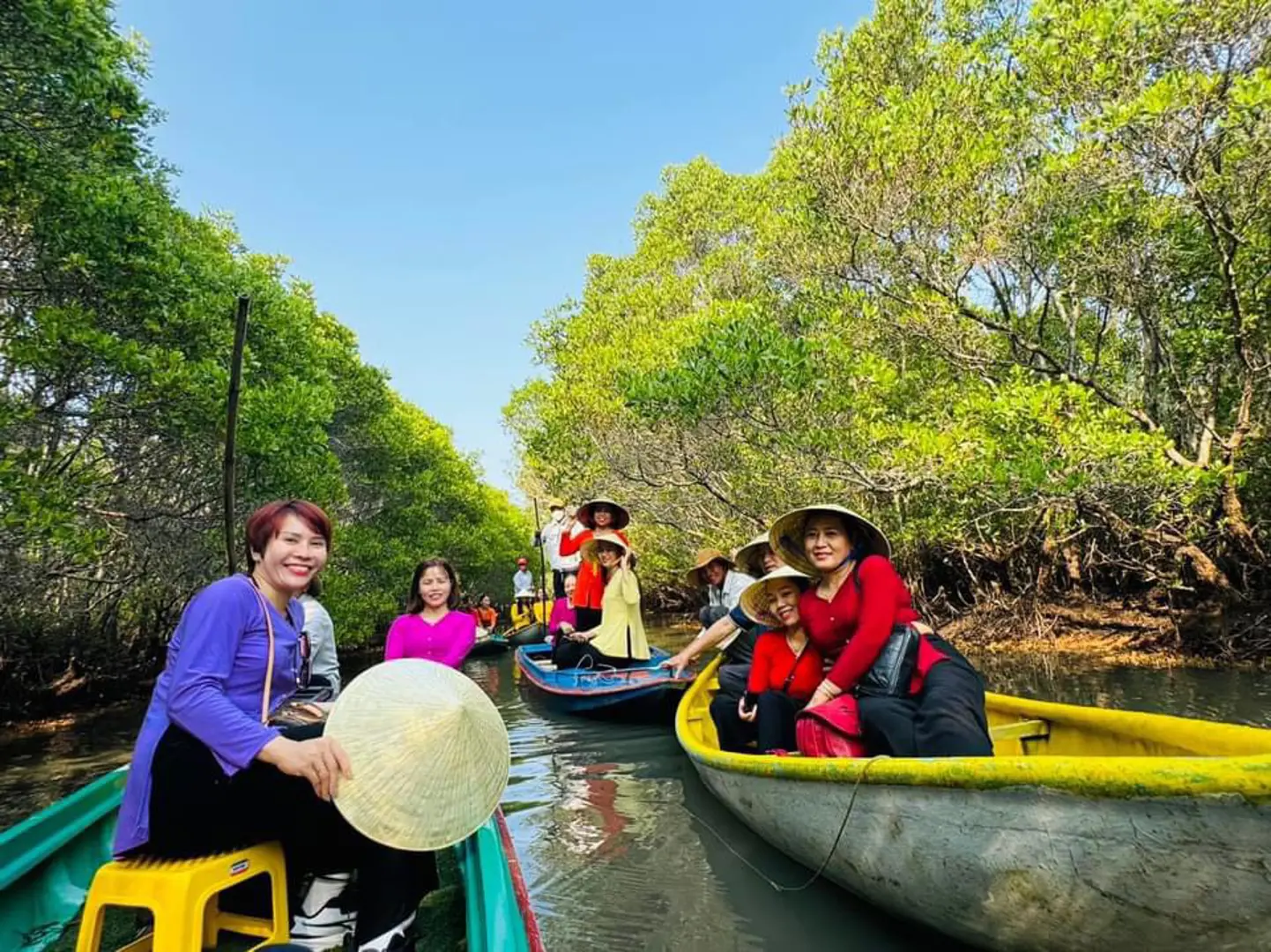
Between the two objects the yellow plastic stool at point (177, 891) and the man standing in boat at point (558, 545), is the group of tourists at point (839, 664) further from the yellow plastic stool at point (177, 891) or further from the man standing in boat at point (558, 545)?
the man standing in boat at point (558, 545)

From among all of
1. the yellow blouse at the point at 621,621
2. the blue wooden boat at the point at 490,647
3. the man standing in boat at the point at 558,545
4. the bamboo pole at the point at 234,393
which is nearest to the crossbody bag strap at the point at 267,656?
the bamboo pole at the point at 234,393

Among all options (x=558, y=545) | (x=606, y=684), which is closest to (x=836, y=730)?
(x=606, y=684)

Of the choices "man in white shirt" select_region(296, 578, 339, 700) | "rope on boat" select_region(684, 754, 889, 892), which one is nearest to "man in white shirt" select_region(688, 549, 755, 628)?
"rope on boat" select_region(684, 754, 889, 892)

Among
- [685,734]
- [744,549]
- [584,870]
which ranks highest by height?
[744,549]

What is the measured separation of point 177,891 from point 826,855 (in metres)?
2.45

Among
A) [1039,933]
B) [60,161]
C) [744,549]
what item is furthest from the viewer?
[60,161]

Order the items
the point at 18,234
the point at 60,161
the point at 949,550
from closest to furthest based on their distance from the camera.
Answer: the point at 60,161 < the point at 18,234 < the point at 949,550

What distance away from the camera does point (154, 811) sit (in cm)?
196

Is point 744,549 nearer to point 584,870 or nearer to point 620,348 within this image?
point 584,870

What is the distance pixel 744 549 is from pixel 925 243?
629cm

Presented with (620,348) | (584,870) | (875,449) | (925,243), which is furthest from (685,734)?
(620,348)

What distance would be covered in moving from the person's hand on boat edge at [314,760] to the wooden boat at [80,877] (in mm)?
673

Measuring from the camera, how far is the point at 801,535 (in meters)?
4.16

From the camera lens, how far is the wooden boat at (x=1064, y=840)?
6.59 ft
